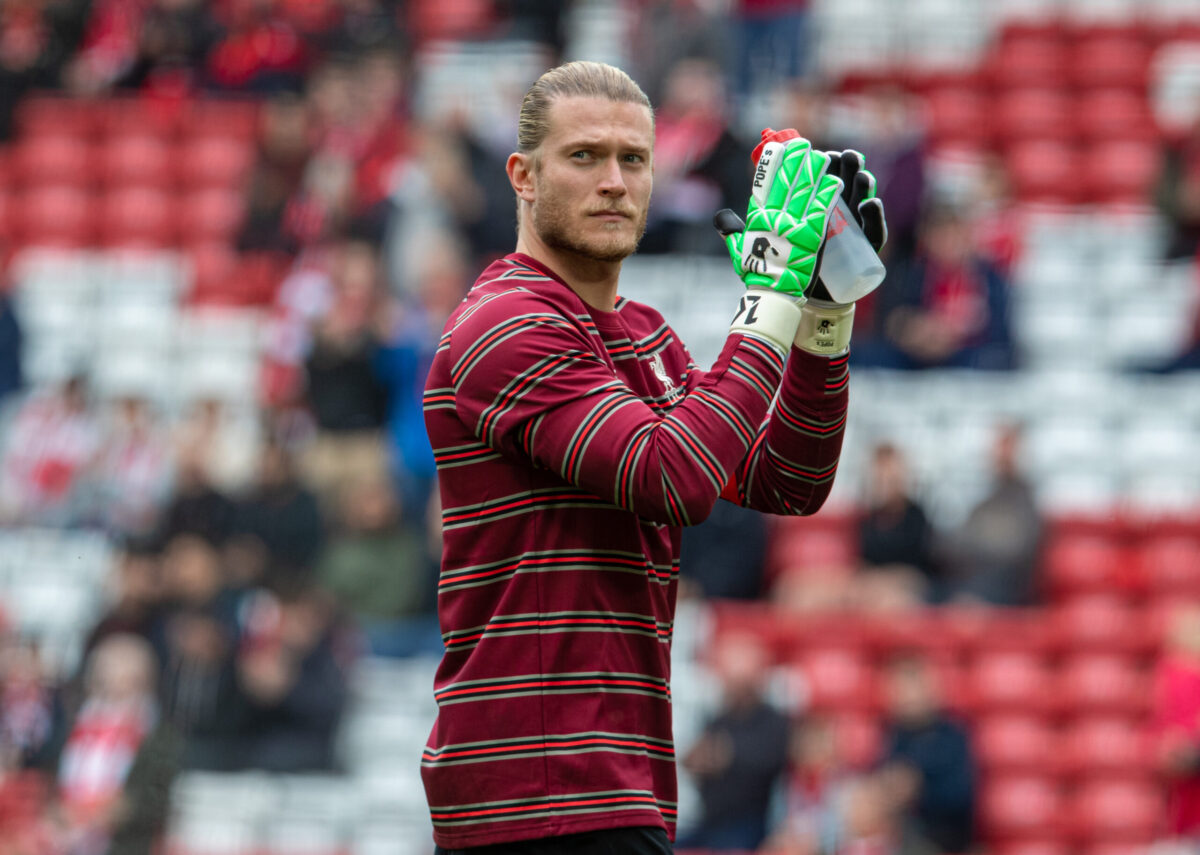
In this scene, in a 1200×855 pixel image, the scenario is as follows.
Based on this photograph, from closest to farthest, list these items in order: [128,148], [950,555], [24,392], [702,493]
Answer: [702,493]
[950,555]
[24,392]
[128,148]

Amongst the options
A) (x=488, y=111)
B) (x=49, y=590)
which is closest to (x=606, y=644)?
(x=49, y=590)

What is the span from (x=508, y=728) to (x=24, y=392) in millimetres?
8216

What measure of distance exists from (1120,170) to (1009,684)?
3815mm

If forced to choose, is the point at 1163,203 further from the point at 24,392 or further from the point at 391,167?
the point at 24,392

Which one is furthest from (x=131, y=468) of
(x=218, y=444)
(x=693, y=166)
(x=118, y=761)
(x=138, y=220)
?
(x=693, y=166)

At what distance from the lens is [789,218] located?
2.60m

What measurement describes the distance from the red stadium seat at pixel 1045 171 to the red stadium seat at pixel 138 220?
16.0 feet

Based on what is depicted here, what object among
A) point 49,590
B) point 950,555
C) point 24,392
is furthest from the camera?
point 24,392

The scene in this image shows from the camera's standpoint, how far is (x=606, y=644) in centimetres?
253

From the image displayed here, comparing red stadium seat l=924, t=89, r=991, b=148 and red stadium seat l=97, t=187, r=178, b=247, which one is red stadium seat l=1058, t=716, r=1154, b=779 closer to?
red stadium seat l=924, t=89, r=991, b=148

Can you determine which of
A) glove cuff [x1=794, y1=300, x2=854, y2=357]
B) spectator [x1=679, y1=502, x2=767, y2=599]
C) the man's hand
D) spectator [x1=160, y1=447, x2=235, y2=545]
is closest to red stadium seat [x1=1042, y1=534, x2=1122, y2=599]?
spectator [x1=679, y1=502, x2=767, y2=599]

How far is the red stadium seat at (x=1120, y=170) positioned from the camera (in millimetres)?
10352

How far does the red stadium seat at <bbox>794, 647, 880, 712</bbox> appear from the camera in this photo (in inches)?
303

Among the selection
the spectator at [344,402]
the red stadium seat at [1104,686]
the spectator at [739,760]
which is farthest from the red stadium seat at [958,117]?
the spectator at [739,760]
